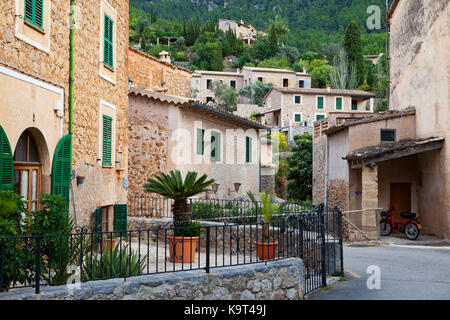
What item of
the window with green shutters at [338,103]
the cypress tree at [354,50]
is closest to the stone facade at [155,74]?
the window with green shutters at [338,103]

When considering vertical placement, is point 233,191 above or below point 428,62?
below

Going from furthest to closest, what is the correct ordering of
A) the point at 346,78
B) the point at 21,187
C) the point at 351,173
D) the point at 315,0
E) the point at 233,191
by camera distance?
the point at 315,0 < the point at 346,78 < the point at 233,191 < the point at 351,173 < the point at 21,187

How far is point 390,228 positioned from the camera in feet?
58.4

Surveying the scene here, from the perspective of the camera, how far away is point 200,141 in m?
→ 18.3

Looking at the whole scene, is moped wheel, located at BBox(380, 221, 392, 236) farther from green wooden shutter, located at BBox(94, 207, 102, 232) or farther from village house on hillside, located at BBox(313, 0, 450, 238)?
green wooden shutter, located at BBox(94, 207, 102, 232)

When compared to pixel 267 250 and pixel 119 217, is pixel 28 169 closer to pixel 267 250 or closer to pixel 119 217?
pixel 119 217

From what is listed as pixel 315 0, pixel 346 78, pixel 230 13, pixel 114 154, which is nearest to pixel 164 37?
pixel 346 78

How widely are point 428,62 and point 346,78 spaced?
156 feet

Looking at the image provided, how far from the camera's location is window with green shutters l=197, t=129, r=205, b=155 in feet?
59.6

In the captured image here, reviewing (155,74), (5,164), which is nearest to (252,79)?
(155,74)

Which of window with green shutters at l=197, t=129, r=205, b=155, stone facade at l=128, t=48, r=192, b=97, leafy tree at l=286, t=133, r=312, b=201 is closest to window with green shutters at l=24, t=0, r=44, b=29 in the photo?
stone facade at l=128, t=48, r=192, b=97

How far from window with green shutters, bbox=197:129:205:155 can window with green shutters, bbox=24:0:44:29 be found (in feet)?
32.7

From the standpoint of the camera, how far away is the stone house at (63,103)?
25.3 ft

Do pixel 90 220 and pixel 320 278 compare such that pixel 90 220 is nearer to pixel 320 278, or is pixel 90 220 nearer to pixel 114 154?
pixel 114 154
